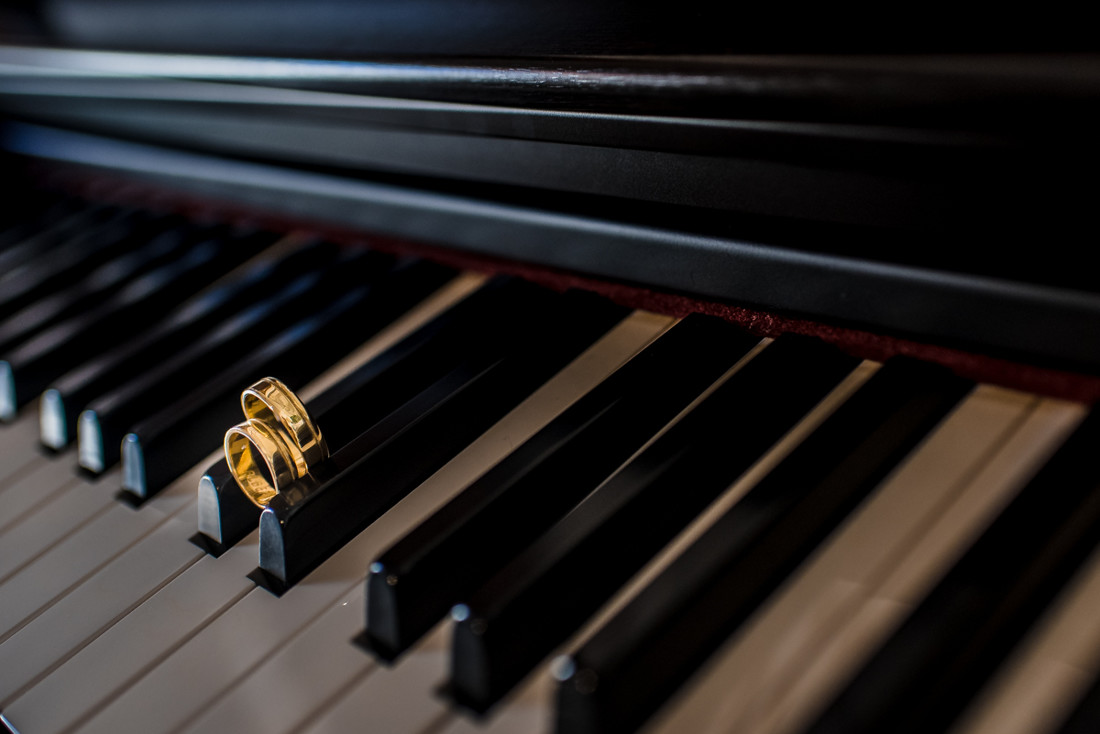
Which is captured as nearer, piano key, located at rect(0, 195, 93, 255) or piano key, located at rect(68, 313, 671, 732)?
piano key, located at rect(68, 313, 671, 732)

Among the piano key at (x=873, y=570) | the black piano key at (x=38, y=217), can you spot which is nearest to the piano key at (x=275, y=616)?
the piano key at (x=873, y=570)

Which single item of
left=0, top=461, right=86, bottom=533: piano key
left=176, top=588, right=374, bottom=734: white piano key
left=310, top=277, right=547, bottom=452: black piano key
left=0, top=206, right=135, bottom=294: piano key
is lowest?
left=0, top=461, right=86, bottom=533: piano key

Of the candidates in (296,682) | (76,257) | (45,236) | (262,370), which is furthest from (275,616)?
(45,236)

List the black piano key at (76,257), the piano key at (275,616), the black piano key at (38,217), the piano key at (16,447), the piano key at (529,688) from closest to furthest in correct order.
Answer: the piano key at (529,688), the piano key at (275,616), the piano key at (16,447), the black piano key at (76,257), the black piano key at (38,217)

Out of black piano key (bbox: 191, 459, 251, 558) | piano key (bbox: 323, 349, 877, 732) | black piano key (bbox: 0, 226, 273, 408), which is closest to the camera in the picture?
piano key (bbox: 323, 349, 877, 732)

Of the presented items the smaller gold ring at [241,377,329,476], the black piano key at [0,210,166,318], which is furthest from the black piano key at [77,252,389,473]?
the black piano key at [0,210,166,318]

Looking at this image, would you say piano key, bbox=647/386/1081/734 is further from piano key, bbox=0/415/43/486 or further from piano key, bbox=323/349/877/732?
piano key, bbox=0/415/43/486

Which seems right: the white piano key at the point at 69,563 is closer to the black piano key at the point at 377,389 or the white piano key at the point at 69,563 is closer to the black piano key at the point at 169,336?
the black piano key at the point at 377,389
